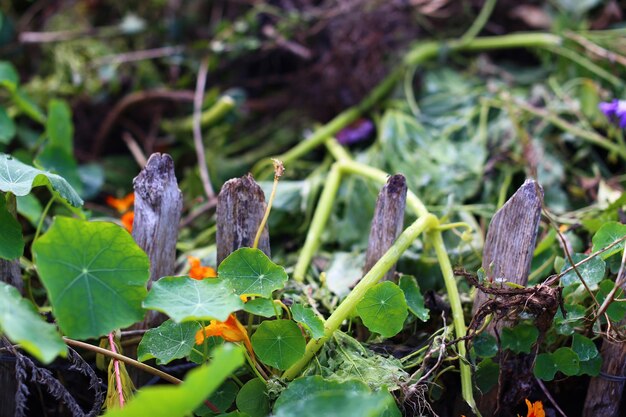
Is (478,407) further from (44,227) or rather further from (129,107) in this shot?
(129,107)

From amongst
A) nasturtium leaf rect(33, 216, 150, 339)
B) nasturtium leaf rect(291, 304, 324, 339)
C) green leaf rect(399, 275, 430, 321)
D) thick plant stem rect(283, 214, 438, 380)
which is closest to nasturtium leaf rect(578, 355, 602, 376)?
green leaf rect(399, 275, 430, 321)

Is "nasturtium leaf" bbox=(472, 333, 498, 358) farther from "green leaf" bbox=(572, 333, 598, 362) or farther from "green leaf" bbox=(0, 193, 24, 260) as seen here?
"green leaf" bbox=(0, 193, 24, 260)

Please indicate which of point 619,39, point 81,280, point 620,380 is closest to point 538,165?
point 619,39

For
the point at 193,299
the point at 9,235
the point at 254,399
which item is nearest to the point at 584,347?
the point at 254,399

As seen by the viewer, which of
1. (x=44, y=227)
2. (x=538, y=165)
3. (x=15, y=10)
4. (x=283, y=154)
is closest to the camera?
(x=44, y=227)

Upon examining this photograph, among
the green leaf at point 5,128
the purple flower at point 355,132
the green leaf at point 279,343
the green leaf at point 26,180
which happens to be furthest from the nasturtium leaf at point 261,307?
the purple flower at point 355,132

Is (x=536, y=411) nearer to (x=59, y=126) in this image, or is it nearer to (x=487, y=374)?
(x=487, y=374)

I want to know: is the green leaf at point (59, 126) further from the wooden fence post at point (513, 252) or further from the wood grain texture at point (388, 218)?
the wooden fence post at point (513, 252)
